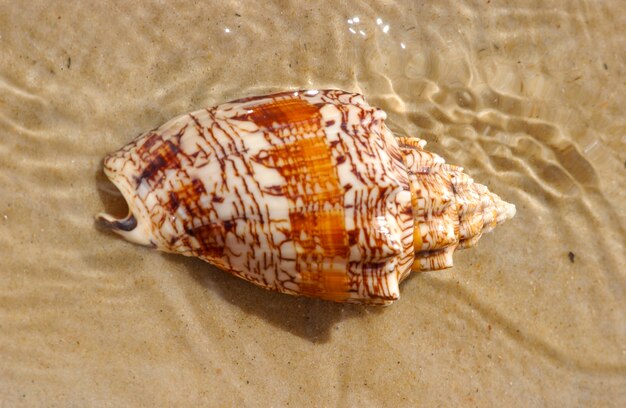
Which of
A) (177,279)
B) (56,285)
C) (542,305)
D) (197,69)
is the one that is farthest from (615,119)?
(56,285)

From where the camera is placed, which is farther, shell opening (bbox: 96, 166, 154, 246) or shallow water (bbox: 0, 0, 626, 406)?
shallow water (bbox: 0, 0, 626, 406)

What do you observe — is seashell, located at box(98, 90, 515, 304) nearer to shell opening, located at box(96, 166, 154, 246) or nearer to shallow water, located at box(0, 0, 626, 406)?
shell opening, located at box(96, 166, 154, 246)

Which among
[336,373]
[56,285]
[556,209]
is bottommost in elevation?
[336,373]

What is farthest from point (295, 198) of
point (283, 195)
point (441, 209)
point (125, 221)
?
point (125, 221)

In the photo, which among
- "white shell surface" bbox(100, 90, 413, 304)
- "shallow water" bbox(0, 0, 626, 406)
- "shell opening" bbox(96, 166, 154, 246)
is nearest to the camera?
"white shell surface" bbox(100, 90, 413, 304)

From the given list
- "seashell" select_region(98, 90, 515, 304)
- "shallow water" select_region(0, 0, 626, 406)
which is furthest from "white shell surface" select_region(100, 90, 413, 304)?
"shallow water" select_region(0, 0, 626, 406)

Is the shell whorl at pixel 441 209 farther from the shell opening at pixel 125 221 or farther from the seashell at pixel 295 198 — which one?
the shell opening at pixel 125 221

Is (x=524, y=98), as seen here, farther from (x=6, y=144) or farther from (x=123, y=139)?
(x=6, y=144)

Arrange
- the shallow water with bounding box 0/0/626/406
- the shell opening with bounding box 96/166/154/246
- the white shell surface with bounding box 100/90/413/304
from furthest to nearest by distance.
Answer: the shallow water with bounding box 0/0/626/406, the shell opening with bounding box 96/166/154/246, the white shell surface with bounding box 100/90/413/304
